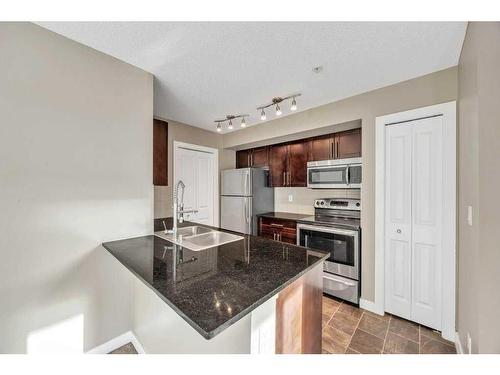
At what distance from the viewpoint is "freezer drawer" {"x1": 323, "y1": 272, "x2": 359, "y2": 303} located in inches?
92.3

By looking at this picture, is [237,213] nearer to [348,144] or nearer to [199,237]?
[199,237]

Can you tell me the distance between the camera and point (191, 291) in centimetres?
92

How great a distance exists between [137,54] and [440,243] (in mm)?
2990

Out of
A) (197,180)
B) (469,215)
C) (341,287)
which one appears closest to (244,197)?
(197,180)

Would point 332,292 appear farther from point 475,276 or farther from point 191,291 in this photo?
point 191,291

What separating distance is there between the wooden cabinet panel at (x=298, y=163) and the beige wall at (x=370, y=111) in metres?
0.39

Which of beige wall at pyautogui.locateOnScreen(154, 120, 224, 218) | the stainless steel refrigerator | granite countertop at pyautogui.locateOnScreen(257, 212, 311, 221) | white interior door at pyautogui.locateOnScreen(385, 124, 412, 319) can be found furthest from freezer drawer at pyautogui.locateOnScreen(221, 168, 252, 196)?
white interior door at pyautogui.locateOnScreen(385, 124, 412, 319)

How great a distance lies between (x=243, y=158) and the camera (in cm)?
411

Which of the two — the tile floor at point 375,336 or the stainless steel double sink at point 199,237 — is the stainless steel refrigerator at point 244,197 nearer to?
the stainless steel double sink at point 199,237

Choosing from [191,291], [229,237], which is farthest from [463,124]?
[191,291]

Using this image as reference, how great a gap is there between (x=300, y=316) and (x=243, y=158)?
317cm

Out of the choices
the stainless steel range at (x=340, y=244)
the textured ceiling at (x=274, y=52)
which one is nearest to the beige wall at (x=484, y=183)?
the textured ceiling at (x=274, y=52)

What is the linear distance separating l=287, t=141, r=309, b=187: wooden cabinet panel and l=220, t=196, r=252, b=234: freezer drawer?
775 millimetres

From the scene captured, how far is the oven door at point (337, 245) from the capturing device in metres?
2.35
